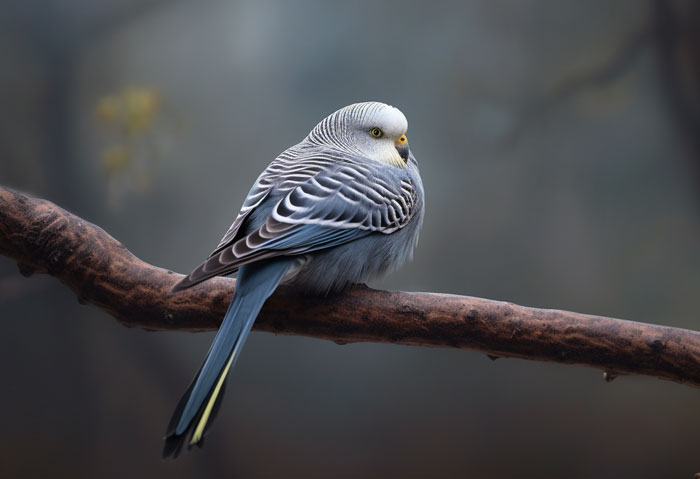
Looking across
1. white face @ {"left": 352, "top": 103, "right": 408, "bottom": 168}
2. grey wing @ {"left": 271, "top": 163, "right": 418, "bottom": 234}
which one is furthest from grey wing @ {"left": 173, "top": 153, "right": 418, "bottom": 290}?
white face @ {"left": 352, "top": 103, "right": 408, "bottom": 168}

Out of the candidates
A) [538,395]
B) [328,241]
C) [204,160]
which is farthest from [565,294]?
[204,160]

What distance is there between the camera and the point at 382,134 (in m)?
1.69

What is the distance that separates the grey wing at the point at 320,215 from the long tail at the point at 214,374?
0.23 ft

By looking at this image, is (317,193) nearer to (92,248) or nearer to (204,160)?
(92,248)

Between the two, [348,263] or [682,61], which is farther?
[682,61]

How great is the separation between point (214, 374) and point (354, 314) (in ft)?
1.26

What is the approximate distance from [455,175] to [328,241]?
3.60 feet

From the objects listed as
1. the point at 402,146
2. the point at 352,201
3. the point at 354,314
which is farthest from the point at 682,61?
the point at 354,314

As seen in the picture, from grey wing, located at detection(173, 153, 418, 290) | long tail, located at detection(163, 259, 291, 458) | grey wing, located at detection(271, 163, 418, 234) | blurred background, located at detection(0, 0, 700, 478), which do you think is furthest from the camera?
blurred background, located at detection(0, 0, 700, 478)

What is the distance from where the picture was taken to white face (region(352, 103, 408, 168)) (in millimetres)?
1670

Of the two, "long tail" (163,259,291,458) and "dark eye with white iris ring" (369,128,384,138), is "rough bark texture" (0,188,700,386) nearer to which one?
"long tail" (163,259,291,458)

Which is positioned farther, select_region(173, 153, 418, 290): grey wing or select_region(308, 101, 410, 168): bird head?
select_region(308, 101, 410, 168): bird head

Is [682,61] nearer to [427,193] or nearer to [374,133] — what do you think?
[427,193]

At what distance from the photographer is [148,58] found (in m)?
2.37
